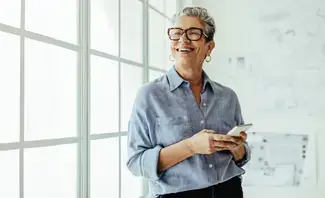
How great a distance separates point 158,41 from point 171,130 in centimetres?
143

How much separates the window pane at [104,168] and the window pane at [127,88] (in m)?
0.15

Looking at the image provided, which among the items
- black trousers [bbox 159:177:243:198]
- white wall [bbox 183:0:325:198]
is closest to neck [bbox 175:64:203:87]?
black trousers [bbox 159:177:243:198]

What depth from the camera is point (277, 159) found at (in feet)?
9.14

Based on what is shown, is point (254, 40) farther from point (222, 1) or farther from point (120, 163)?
point (120, 163)

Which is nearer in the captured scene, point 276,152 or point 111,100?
point 111,100

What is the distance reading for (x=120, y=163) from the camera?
217cm

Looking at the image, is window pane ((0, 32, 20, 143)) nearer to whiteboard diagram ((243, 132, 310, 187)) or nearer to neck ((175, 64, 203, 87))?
neck ((175, 64, 203, 87))

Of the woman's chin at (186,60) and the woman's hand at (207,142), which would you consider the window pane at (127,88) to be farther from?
the woman's hand at (207,142)

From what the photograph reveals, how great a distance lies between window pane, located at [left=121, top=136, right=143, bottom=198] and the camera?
7.23ft

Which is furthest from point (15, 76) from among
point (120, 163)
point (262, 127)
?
point (262, 127)

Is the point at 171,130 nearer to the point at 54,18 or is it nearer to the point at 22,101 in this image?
the point at 22,101

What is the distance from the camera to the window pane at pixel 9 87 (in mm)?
1258

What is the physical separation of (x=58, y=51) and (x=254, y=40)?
1.67 meters

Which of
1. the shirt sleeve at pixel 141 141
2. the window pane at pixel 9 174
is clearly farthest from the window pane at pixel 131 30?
the window pane at pixel 9 174
